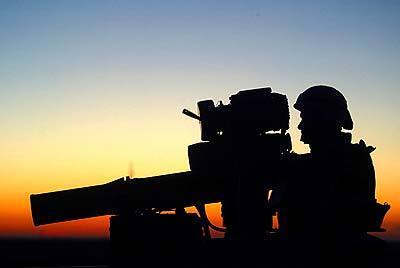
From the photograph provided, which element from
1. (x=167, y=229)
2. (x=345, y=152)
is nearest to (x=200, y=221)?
(x=167, y=229)

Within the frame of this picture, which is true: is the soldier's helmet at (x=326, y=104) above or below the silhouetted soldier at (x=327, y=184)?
above

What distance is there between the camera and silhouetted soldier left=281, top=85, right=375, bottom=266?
6.01 metres

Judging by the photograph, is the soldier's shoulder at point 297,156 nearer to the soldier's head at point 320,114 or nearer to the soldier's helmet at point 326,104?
the soldier's head at point 320,114

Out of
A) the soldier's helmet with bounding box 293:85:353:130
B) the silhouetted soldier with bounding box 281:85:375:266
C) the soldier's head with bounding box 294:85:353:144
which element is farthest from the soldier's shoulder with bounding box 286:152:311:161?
the soldier's helmet with bounding box 293:85:353:130

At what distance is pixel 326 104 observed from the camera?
21.2 ft

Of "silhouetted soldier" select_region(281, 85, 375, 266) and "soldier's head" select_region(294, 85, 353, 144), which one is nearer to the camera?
"silhouetted soldier" select_region(281, 85, 375, 266)

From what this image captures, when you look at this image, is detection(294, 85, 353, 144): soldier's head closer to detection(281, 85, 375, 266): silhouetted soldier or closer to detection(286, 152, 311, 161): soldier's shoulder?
detection(281, 85, 375, 266): silhouetted soldier

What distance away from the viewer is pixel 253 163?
20.9 feet

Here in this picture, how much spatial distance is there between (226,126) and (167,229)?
4.41 ft

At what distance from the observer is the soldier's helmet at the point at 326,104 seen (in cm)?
644

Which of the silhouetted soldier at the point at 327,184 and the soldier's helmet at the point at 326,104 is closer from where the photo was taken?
the silhouetted soldier at the point at 327,184

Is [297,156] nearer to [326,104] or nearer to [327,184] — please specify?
[327,184]

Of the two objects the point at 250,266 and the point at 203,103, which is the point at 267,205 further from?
the point at 203,103

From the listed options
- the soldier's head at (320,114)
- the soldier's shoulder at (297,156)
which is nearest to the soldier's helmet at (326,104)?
the soldier's head at (320,114)
